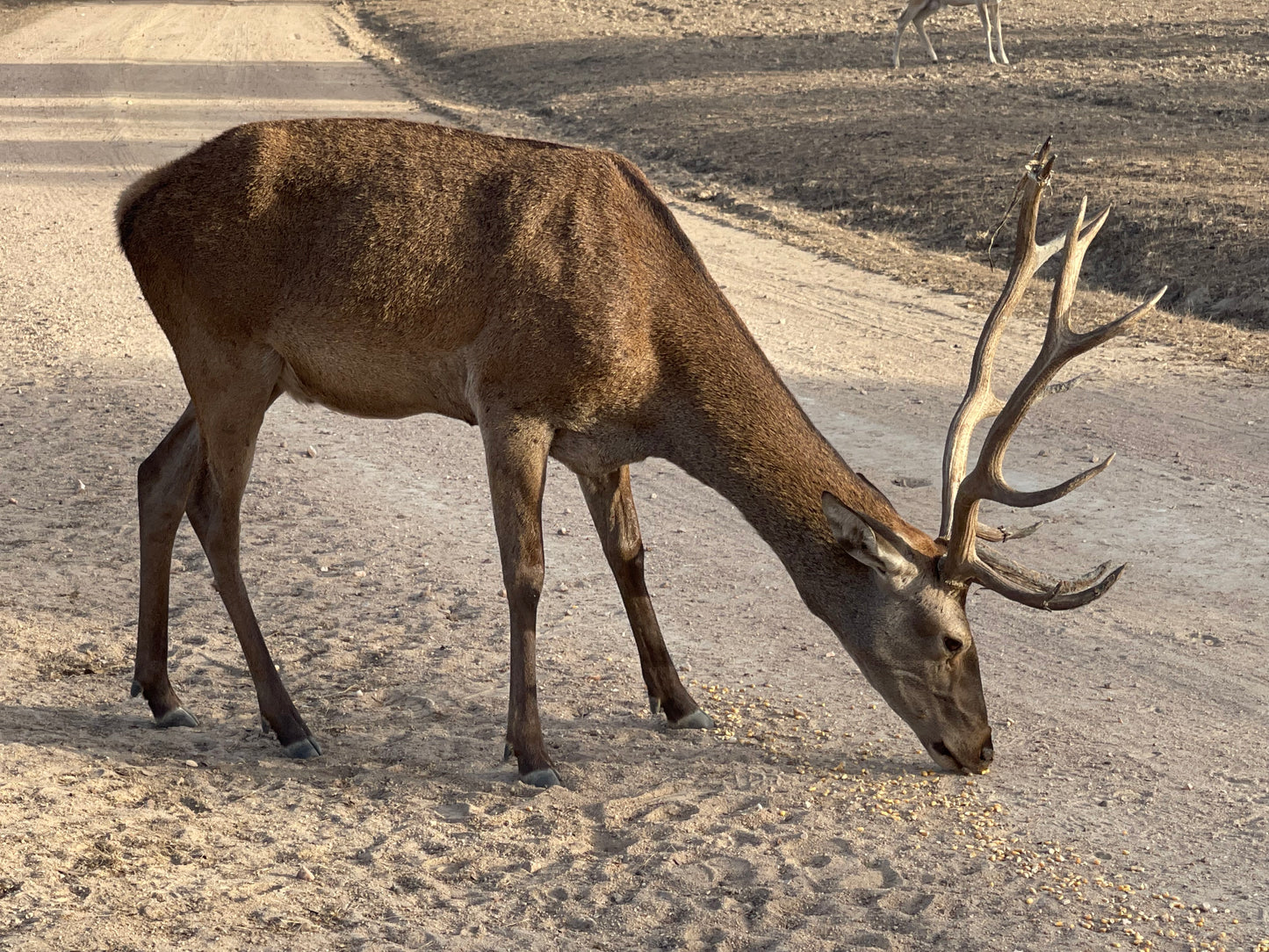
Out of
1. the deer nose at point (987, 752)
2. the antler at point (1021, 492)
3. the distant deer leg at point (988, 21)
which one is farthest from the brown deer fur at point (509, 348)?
the distant deer leg at point (988, 21)

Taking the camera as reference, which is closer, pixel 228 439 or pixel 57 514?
pixel 228 439

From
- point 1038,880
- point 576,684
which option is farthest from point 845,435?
point 1038,880

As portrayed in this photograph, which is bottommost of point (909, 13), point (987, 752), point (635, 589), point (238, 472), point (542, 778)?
point (542, 778)

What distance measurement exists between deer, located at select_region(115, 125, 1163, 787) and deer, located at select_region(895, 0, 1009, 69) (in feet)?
62.0

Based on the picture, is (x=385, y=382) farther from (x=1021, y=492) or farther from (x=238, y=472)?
(x=1021, y=492)

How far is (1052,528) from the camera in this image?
24.8 feet

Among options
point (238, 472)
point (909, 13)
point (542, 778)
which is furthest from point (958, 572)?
point (909, 13)

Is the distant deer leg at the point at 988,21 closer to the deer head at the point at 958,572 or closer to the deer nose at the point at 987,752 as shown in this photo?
the deer head at the point at 958,572

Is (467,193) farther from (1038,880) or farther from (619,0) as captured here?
(619,0)

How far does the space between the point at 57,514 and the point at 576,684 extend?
10.8 ft

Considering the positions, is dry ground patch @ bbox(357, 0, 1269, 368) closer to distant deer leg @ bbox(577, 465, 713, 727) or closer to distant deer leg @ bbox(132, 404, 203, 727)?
distant deer leg @ bbox(577, 465, 713, 727)

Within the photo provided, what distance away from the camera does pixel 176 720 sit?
5.47 m

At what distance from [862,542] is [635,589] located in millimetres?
1302

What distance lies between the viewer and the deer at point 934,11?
2284 centimetres
